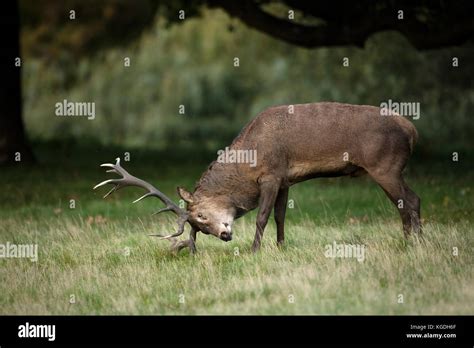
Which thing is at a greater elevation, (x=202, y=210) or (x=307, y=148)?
(x=307, y=148)

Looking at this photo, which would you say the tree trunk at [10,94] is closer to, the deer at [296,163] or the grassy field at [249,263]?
the grassy field at [249,263]

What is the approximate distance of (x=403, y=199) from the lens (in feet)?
37.6

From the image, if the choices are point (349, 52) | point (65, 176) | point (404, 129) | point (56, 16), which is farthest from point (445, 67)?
point (56, 16)

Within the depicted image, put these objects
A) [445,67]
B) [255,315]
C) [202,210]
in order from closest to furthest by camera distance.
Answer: [255,315], [202,210], [445,67]

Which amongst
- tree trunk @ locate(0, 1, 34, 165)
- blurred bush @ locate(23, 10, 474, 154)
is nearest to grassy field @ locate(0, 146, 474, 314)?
tree trunk @ locate(0, 1, 34, 165)

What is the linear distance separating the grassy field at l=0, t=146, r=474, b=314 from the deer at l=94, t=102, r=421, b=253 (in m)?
0.47

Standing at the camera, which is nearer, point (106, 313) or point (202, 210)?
point (106, 313)

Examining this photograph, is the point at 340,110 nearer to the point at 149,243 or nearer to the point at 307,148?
the point at 307,148

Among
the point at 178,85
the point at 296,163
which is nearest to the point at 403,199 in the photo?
the point at 296,163

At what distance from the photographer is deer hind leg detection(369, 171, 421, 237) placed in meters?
11.4

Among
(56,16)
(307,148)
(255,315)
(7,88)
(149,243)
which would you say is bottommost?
(255,315)

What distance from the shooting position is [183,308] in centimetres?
938

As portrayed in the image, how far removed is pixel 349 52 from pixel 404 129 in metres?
13.0

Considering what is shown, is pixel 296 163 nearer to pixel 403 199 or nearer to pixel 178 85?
pixel 403 199
